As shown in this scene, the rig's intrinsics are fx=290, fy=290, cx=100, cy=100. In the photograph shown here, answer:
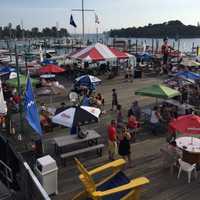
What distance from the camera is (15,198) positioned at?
729 centimetres

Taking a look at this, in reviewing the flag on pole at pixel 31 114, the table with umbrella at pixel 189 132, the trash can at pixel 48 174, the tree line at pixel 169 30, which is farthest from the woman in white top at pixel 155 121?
the tree line at pixel 169 30

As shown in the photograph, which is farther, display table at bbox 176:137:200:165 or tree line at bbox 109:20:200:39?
tree line at bbox 109:20:200:39

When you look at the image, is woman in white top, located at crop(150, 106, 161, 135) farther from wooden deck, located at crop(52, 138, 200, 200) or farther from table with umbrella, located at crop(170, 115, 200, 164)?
table with umbrella, located at crop(170, 115, 200, 164)

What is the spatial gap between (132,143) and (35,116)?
4612 mm

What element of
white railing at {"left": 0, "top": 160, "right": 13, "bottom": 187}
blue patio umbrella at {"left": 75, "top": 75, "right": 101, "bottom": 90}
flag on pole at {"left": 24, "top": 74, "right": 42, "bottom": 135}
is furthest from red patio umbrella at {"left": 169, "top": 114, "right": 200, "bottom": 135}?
blue patio umbrella at {"left": 75, "top": 75, "right": 101, "bottom": 90}

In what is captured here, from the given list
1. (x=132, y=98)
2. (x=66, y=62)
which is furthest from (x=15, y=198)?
(x=66, y=62)

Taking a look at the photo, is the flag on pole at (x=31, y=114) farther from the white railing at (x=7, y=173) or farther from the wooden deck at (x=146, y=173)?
the wooden deck at (x=146, y=173)

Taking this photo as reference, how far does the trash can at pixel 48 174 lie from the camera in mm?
7858

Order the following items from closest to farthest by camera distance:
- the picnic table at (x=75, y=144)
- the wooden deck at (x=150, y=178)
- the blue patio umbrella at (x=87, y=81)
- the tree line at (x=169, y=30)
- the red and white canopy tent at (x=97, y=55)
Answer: the wooden deck at (x=150, y=178), the picnic table at (x=75, y=144), the blue patio umbrella at (x=87, y=81), the red and white canopy tent at (x=97, y=55), the tree line at (x=169, y=30)

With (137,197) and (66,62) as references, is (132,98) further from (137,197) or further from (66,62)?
(66,62)

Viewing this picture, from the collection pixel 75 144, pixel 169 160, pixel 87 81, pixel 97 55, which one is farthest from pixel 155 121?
pixel 97 55

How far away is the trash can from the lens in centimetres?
786

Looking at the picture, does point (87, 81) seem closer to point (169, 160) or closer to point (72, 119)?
point (72, 119)

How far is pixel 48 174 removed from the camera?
791 cm
